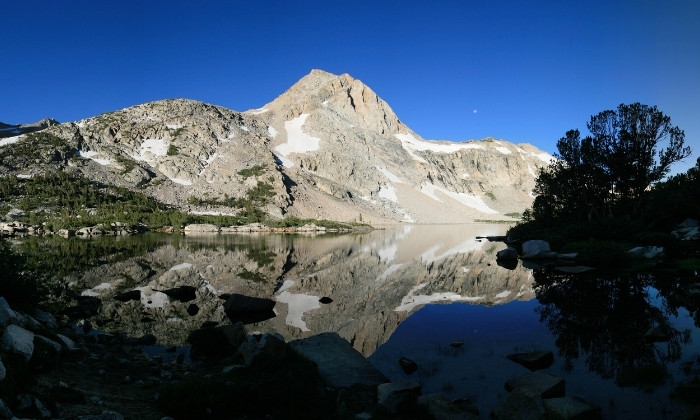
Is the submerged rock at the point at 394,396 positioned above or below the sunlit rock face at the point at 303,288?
above

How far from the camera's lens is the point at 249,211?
124750 mm

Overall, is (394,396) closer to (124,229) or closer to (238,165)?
(124,229)

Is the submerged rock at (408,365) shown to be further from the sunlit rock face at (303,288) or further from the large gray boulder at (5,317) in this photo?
the large gray boulder at (5,317)

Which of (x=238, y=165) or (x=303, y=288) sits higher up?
(x=238, y=165)

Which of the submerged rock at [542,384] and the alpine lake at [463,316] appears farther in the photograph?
the alpine lake at [463,316]

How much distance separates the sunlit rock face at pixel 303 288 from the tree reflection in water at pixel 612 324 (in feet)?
8.49

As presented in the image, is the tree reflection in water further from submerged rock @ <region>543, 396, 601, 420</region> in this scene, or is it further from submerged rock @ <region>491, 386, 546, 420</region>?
submerged rock @ <region>491, 386, 546, 420</region>

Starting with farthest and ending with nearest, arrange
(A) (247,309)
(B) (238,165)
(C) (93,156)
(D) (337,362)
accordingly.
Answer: (B) (238,165) → (C) (93,156) → (A) (247,309) → (D) (337,362)

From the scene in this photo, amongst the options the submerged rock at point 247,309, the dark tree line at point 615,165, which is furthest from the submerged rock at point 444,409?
the dark tree line at point 615,165

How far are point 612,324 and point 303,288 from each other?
633 inches

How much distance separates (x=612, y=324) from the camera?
595 inches

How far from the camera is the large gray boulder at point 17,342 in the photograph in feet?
24.3

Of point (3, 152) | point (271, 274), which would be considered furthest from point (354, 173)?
point (271, 274)

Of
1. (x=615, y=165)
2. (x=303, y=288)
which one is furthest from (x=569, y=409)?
(x=615, y=165)
